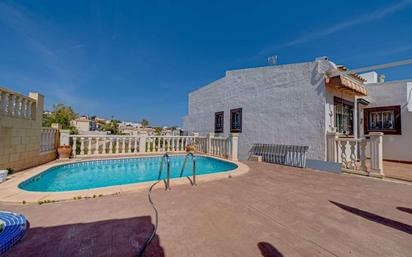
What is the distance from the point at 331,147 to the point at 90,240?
808cm

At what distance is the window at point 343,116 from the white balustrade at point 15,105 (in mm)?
11628

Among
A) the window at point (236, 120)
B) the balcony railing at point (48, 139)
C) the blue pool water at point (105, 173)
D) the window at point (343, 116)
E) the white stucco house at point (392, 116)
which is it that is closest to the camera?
the blue pool water at point (105, 173)

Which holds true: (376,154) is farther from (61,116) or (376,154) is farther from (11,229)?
(61,116)

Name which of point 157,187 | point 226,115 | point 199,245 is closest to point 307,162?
point 226,115

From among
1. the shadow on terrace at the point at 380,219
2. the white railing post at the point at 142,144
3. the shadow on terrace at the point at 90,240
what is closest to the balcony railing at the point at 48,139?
the white railing post at the point at 142,144

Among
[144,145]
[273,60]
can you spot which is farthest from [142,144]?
[273,60]

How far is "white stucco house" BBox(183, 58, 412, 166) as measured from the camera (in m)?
7.16

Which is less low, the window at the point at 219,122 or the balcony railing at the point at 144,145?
the window at the point at 219,122

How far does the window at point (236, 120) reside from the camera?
10.4 m

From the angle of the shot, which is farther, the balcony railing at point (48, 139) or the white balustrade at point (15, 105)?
the balcony railing at point (48, 139)

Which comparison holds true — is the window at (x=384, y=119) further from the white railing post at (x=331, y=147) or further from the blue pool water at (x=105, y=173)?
the blue pool water at (x=105, y=173)

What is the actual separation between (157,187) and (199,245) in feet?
8.21

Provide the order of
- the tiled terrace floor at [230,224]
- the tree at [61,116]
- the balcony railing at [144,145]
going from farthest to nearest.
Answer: the tree at [61,116] → the balcony railing at [144,145] → the tiled terrace floor at [230,224]

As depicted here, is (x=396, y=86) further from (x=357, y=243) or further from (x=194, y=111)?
(x=194, y=111)
